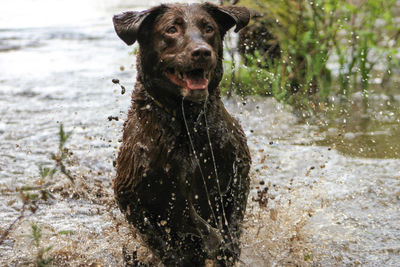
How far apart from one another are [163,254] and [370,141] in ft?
12.7

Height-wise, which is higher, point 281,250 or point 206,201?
point 206,201

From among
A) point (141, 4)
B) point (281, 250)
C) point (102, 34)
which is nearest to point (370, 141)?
point (281, 250)

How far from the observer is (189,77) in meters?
3.37

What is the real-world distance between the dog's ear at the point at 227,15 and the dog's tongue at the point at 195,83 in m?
0.63

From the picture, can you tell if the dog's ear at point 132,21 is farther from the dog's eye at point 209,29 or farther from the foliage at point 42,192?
the foliage at point 42,192

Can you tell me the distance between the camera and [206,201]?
3.81 meters

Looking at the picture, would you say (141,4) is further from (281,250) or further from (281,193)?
(281,250)

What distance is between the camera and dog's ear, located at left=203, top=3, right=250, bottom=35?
12.3 ft

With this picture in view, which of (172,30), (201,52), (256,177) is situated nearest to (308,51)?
(256,177)

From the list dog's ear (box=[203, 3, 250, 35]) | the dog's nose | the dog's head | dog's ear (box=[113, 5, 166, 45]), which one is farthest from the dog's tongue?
dog's ear (box=[203, 3, 250, 35])

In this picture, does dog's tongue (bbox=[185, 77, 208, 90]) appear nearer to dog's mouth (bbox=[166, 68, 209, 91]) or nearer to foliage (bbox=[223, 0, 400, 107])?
dog's mouth (bbox=[166, 68, 209, 91])

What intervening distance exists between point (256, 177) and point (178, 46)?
292cm

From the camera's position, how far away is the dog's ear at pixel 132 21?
11.5 feet

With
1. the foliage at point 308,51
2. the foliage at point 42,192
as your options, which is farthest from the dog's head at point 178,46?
the foliage at point 308,51
